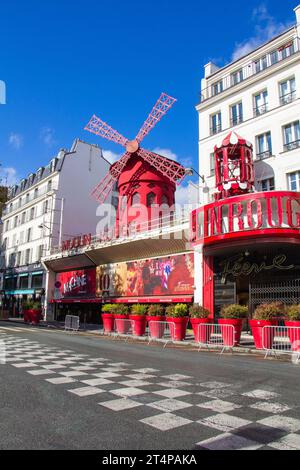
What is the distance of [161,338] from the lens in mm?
14766

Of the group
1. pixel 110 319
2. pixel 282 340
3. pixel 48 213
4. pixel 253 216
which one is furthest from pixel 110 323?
pixel 48 213

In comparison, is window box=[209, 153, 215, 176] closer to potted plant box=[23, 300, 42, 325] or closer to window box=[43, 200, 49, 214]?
potted plant box=[23, 300, 42, 325]

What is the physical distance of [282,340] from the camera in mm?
10578

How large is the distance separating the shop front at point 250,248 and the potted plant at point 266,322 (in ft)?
11.8

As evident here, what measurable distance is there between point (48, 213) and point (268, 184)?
76.5 ft

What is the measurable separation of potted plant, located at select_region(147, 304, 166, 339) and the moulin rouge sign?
3643mm

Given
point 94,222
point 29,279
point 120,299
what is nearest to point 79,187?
point 94,222

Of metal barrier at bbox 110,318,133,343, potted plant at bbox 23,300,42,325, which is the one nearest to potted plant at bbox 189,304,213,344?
metal barrier at bbox 110,318,133,343

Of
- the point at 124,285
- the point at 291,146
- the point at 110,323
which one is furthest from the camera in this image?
the point at 124,285

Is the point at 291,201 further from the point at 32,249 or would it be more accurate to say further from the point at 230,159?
the point at 32,249

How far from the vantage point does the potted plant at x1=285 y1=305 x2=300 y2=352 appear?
9953mm

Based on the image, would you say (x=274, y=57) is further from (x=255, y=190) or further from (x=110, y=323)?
(x=110, y=323)
